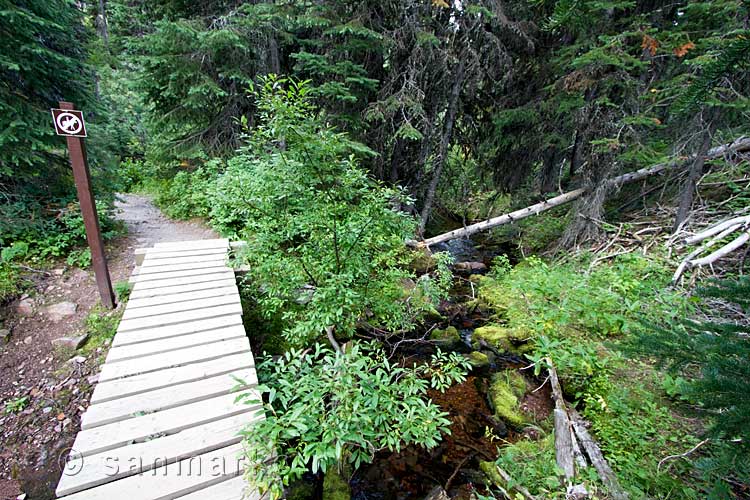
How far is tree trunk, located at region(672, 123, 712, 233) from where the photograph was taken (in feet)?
17.2

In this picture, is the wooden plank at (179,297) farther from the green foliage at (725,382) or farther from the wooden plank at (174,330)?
the green foliage at (725,382)

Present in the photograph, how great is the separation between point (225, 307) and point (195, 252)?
162 cm

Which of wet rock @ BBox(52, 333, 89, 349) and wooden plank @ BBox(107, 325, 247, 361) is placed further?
wet rock @ BBox(52, 333, 89, 349)

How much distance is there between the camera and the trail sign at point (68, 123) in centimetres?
348

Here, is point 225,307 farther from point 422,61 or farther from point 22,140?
point 422,61

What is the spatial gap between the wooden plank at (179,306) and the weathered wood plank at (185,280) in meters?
0.41

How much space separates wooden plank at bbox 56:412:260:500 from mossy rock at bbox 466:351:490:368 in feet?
11.1

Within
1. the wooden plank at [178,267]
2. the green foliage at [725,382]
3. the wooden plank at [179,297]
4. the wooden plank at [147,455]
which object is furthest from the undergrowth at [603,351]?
the wooden plank at [178,267]

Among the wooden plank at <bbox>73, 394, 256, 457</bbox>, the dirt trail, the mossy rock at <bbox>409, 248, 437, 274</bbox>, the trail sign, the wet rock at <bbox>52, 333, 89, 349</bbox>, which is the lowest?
the mossy rock at <bbox>409, 248, 437, 274</bbox>

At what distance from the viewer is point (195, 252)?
4688 mm

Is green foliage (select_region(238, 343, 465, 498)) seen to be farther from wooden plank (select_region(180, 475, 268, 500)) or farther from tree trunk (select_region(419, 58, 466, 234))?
tree trunk (select_region(419, 58, 466, 234))

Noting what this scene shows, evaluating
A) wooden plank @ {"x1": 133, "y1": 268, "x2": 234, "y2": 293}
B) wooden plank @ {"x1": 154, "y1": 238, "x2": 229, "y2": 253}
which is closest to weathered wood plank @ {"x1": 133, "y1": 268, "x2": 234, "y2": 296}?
wooden plank @ {"x1": 133, "y1": 268, "x2": 234, "y2": 293}

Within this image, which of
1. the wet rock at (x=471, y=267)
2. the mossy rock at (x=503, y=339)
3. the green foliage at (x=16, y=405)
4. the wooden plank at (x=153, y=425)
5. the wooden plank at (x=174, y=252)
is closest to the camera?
the wooden plank at (x=153, y=425)

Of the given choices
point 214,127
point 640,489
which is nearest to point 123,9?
point 214,127
